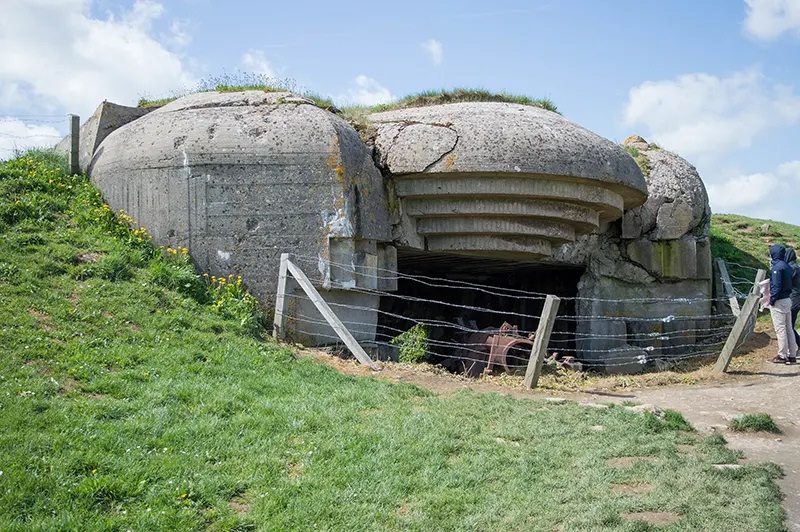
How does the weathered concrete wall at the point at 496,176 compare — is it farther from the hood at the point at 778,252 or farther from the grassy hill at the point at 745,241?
the grassy hill at the point at 745,241

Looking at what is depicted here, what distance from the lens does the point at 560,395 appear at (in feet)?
22.9

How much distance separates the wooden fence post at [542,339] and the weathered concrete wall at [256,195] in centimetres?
225

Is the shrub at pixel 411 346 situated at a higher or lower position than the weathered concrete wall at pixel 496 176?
lower

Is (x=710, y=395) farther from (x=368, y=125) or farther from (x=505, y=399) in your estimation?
(x=368, y=125)

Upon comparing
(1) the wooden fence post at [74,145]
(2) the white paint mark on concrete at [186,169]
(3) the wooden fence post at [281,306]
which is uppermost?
(1) the wooden fence post at [74,145]

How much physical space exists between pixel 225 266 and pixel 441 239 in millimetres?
2873

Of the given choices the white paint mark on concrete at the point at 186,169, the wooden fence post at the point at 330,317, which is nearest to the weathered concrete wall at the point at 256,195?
the white paint mark on concrete at the point at 186,169

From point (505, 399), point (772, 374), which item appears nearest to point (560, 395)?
point (505, 399)

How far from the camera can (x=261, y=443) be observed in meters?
4.88

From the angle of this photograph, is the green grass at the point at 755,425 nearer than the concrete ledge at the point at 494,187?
Yes

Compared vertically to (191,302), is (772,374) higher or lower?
lower

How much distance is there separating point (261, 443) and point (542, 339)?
10.4ft

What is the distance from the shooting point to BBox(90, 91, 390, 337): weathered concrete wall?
8.23 meters

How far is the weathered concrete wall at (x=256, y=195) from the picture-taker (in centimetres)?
823
